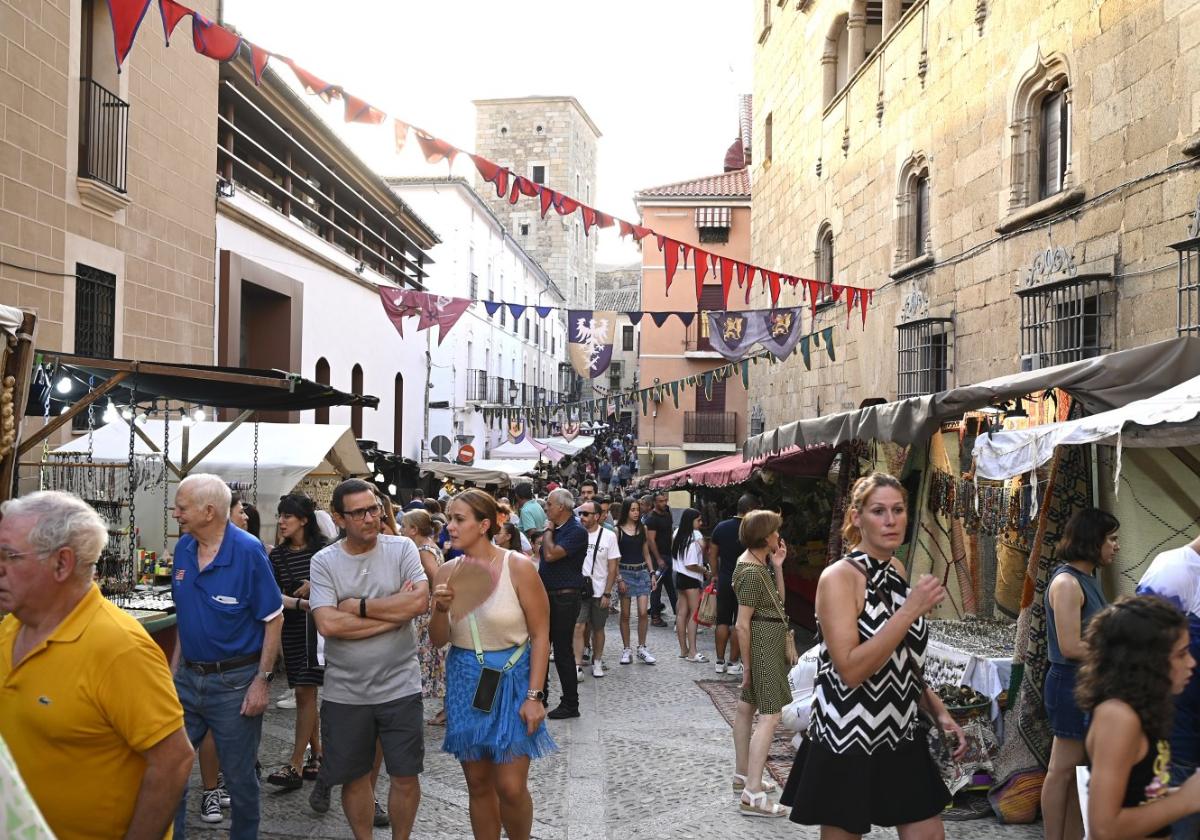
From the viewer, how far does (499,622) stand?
181 inches

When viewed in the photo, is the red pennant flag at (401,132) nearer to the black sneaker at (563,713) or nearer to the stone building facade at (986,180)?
the black sneaker at (563,713)

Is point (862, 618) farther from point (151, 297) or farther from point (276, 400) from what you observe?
point (151, 297)

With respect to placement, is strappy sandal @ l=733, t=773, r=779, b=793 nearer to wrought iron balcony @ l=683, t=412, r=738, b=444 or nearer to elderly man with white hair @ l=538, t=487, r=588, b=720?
elderly man with white hair @ l=538, t=487, r=588, b=720

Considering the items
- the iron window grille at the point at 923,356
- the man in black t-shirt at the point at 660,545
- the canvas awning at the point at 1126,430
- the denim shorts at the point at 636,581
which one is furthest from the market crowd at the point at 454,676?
the iron window grille at the point at 923,356

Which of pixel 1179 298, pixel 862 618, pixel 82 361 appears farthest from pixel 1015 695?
pixel 82 361

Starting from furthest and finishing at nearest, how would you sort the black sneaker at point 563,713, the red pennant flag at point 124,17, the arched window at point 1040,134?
the arched window at point 1040,134 < the black sneaker at point 563,713 < the red pennant flag at point 124,17

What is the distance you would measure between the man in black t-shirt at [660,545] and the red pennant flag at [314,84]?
6.67m

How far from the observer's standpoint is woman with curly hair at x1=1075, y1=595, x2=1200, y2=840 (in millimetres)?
2814

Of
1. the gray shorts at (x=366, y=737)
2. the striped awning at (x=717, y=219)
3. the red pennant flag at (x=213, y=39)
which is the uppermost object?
the striped awning at (x=717, y=219)

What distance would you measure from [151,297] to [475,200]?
2474 cm

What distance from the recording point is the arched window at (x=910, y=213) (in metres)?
14.9

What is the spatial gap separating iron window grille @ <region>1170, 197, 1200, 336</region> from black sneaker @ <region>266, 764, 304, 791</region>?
277 inches

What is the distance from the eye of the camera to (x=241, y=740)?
4.75 m

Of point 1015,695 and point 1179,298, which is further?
point 1179,298
